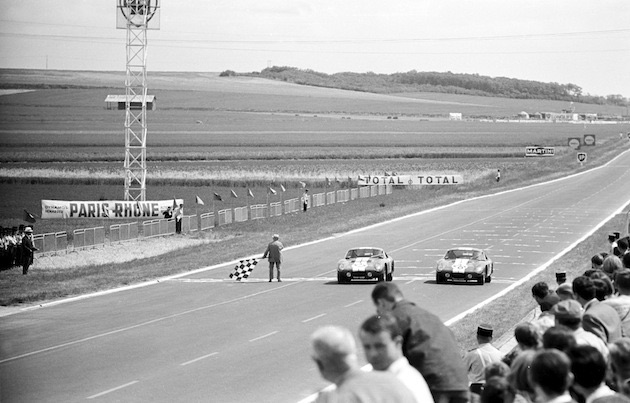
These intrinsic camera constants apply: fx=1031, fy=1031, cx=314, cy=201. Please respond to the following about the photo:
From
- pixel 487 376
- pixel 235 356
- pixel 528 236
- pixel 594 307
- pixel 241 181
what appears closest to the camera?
pixel 487 376

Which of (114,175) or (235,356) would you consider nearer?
(235,356)

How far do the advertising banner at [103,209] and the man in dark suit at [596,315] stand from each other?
153ft

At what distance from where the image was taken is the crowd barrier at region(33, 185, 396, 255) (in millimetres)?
42781

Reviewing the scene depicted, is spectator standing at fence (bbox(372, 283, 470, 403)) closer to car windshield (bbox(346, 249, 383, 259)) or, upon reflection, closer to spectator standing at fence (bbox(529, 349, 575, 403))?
spectator standing at fence (bbox(529, 349, 575, 403))

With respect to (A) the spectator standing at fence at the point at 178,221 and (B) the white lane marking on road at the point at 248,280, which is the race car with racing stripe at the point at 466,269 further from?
(A) the spectator standing at fence at the point at 178,221

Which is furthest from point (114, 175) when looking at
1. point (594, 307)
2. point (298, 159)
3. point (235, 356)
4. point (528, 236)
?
point (594, 307)

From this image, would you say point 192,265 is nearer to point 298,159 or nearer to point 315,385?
point 315,385

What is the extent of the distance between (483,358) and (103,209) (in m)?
49.6

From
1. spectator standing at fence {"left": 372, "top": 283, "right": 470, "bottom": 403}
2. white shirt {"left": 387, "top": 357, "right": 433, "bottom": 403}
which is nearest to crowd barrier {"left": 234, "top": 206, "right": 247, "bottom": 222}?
spectator standing at fence {"left": 372, "top": 283, "right": 470, "bottom": 403}

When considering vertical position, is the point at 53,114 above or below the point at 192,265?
above

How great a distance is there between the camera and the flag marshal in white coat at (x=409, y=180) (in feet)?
266

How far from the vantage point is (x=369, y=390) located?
6.24 meters

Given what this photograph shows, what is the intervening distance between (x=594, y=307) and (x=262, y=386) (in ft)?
24.6

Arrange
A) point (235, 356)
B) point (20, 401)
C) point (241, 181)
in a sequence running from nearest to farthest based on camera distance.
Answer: point (20, 401) < point (235, 356) < point (241, 181)
